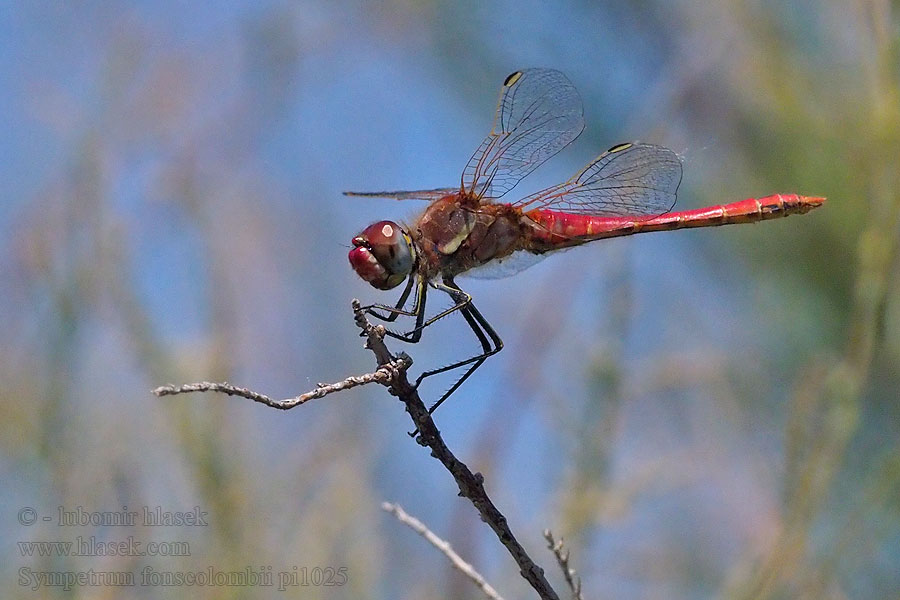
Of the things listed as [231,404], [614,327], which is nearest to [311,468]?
[231,404]

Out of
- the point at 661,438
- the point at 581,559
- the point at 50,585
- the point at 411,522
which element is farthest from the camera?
the point at 661,438

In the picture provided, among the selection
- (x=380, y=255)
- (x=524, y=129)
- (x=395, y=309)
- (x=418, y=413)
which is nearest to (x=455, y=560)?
(x=418, y=413)

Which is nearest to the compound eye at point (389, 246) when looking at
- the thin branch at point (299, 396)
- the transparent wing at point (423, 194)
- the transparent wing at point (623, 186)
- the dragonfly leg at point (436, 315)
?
the dragonfly leg at point (436, 315)

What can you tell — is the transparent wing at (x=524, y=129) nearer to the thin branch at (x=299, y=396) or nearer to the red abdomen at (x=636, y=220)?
the red abdomen at (x=636, y=220)

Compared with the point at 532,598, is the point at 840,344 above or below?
above

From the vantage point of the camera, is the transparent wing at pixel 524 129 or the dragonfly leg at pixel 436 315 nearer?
the dragonfly leg at pixel 436 315

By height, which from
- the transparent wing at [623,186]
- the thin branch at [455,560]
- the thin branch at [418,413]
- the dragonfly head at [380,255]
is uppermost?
the transparent wing at [623,186]

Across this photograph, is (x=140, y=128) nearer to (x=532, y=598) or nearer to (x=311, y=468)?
(x=311, y=468)

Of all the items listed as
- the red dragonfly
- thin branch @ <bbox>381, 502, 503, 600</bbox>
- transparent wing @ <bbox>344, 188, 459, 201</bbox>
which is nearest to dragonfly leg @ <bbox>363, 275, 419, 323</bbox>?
the red dragonfly
